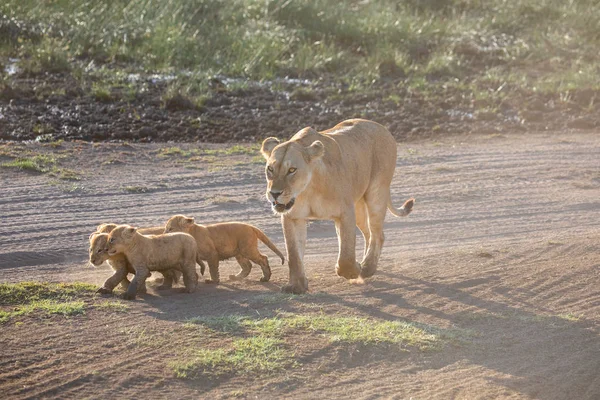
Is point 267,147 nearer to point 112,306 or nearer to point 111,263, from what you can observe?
point 111,263

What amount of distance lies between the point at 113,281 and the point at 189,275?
0.66 metres

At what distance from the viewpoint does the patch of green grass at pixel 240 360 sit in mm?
6840

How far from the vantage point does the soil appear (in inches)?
632

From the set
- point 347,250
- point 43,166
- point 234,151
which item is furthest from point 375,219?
point 234,151

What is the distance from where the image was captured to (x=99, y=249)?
8766mm

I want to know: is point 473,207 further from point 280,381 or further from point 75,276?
point 280,381

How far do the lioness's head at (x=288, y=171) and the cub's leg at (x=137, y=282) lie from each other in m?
1.32

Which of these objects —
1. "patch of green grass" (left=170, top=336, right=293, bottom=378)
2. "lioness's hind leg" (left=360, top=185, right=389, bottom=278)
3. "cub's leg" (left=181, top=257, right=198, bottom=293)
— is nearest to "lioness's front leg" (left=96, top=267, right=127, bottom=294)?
"cub's leg" (left=181, top=257, right=198, bottom=293)

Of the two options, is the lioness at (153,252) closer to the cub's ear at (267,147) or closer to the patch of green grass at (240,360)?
the cub's ear at (267,147)

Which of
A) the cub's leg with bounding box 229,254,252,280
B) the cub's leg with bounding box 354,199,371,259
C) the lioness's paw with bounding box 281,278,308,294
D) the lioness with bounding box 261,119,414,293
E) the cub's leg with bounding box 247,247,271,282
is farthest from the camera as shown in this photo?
the cub's leg with bounding box 354,199,371,259

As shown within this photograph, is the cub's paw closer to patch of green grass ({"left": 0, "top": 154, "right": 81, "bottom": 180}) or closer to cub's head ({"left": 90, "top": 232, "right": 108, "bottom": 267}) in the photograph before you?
cub's head ({"left": 90, "top": 232, "right": 108, "bottom": 267})

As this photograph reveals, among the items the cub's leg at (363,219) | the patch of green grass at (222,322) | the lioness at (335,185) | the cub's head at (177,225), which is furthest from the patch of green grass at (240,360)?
the cub's leg at (363,219)

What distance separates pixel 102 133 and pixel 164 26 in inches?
218

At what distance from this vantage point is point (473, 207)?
13.0 m
